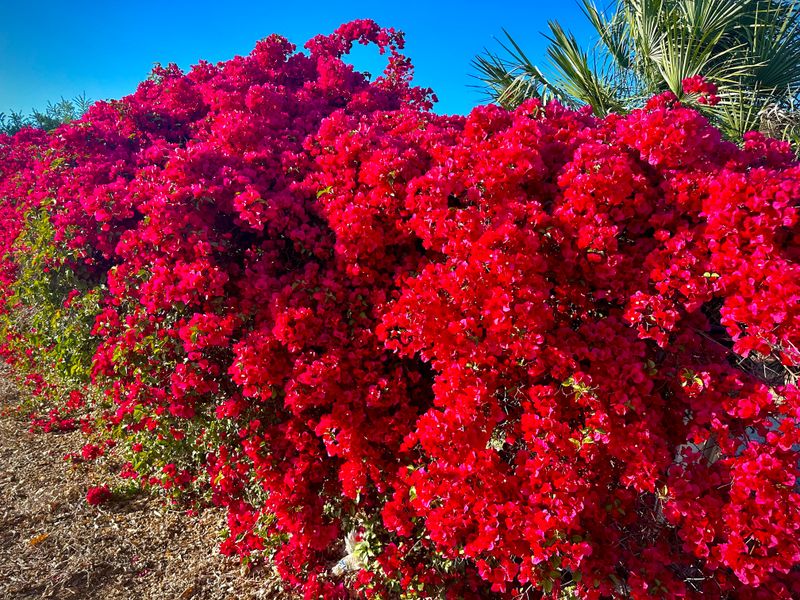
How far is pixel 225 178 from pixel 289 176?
1.60 ft

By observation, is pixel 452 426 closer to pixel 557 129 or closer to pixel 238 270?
pixel 238 270

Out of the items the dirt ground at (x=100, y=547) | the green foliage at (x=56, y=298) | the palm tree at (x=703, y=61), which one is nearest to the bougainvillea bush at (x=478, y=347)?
the green foliage at (x=56, y=298)

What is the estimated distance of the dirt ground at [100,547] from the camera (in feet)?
12.3

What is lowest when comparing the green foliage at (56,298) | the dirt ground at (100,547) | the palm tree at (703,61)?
the dirt ground at (100,547)

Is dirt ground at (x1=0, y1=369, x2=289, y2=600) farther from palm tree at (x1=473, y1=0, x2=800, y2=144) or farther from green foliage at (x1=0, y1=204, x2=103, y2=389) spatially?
palm tree at (x1=473, y1=0, x2=800, y2=144)

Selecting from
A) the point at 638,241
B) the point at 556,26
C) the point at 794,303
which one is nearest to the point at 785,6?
the point at 556,26

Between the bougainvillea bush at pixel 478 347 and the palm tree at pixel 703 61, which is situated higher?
the palm tree at pixel 703 61

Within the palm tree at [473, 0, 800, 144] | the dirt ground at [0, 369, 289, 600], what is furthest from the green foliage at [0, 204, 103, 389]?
A: the palm tree at [473, 0, 800, 144]

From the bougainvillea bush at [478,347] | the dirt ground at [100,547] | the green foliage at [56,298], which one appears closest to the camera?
the bougainvillea bush at [478,347]

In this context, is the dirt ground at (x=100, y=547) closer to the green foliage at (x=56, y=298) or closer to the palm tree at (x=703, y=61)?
the green foliage at (x=56, y=298)

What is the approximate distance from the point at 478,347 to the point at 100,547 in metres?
3.65

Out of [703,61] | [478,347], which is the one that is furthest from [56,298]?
[703,61]

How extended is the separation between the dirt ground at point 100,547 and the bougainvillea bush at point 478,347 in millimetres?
329

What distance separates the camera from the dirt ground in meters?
3.75
